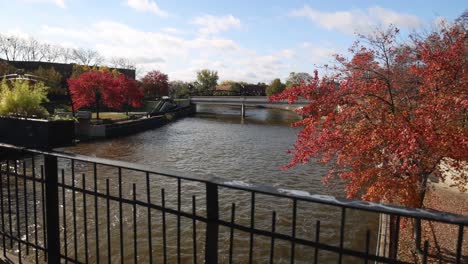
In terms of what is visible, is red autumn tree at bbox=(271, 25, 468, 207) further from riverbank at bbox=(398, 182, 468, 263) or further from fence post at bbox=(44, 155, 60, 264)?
fence post at bbox=(44, 155, 60, 264)

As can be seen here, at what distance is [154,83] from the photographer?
67.6 m

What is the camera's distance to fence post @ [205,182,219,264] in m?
2.63

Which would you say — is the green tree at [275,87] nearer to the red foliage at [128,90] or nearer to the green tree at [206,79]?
the green tree at [206,79]

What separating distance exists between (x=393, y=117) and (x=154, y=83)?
63032 millimetres

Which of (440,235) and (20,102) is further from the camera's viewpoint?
(20,102)

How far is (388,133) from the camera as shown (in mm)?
7660

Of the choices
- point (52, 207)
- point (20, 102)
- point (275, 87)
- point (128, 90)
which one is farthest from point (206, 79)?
point (52, 207)

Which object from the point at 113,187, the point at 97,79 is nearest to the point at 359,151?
the point at 113,187

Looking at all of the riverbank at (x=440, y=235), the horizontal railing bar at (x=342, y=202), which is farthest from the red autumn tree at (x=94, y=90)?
the horizontal railing bar at (x=342, y=202)

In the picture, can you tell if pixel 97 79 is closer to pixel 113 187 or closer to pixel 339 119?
pixel 113 187

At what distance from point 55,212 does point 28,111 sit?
2105 centimetres

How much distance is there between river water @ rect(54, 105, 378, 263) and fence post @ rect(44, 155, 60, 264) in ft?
4.48

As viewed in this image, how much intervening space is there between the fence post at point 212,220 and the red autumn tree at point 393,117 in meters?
5.55

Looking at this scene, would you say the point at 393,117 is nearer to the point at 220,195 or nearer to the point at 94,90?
the point at 220,195
